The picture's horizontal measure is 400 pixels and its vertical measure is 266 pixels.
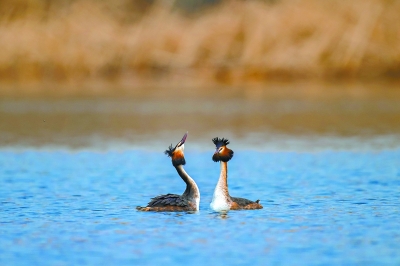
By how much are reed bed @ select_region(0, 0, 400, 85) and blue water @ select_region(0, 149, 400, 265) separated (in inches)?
509

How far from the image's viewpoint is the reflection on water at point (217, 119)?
1748 centimetres

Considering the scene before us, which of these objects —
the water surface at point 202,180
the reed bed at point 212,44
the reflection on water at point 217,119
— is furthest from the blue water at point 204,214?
the reed bed at point 212,44

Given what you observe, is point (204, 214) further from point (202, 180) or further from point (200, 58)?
point (200, 58)

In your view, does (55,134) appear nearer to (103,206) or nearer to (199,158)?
(199,158)

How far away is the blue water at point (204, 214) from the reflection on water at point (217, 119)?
2.56 metres

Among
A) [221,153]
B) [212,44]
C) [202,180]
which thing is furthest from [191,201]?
[212,44]

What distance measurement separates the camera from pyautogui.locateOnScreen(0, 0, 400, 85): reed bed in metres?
27.4

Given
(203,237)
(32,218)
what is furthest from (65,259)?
(32,218)

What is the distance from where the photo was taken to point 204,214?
9.54 metres

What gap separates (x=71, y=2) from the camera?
108 ft

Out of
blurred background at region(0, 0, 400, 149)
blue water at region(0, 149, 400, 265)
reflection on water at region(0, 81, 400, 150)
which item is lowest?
blue water at region(0, 149, 400, 265)

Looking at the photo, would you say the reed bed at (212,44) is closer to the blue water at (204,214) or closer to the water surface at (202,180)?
the water surface at (202,180)

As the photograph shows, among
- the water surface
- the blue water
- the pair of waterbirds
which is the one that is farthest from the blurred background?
the pair of waterbirds

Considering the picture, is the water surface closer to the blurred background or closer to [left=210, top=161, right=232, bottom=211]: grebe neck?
[left=210, top=161, right=232, bottom=211]: grebe neck
